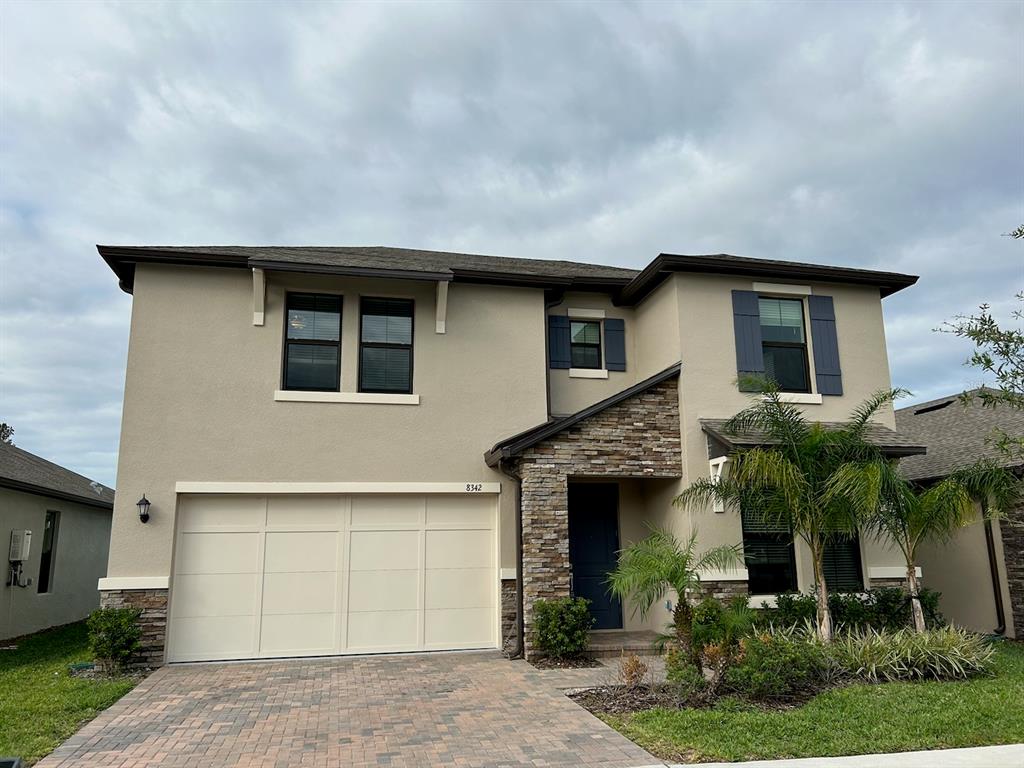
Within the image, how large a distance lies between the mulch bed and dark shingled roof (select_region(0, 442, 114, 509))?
405 inches

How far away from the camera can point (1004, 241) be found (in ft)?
26.3

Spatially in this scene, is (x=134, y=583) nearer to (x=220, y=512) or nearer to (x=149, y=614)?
(x=149, y=614)

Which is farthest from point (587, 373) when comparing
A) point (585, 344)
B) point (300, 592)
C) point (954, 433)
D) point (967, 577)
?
point (954, 433)

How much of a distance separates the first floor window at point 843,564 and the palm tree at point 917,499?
1.30 metres

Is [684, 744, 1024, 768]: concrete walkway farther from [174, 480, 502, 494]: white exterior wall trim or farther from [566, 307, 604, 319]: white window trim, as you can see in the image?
[566, 307, 604, 319]: white window trim

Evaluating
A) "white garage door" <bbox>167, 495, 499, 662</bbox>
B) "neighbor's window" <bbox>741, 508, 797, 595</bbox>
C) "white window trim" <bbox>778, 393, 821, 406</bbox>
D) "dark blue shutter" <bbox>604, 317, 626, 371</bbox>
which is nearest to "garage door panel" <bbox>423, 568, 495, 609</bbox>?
"white garage door" <bbox>167, 495, 499, 662</bbox>

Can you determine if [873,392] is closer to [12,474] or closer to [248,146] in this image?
[248,146]

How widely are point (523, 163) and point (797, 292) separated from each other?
7458 mm

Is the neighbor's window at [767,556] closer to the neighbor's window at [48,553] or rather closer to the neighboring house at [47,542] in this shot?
the neighboring house at [47,542]

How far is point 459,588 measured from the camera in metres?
11.5

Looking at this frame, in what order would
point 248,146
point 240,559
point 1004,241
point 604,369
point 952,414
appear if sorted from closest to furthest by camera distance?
point 1004,241 < point 240,559 < point 604,369 < point 248,146 < point 952,414

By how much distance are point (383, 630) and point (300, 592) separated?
4.64 ft

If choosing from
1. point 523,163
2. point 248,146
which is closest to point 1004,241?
point 523,163

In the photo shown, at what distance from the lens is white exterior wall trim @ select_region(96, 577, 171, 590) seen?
10148 mm
